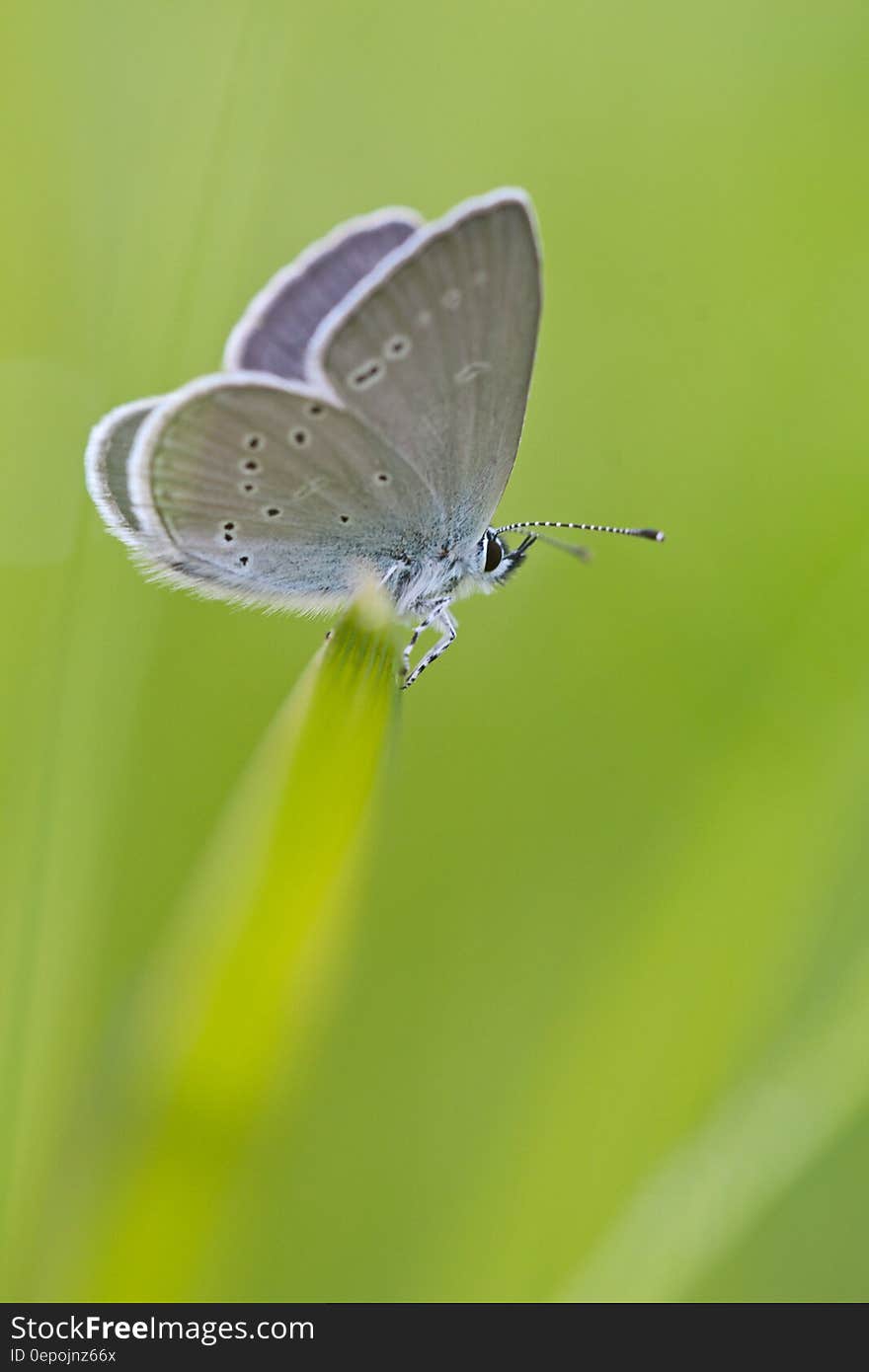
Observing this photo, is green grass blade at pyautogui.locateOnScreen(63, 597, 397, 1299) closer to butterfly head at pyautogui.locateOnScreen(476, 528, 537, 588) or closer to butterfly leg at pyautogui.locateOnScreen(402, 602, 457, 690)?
butterfly leg at pyautogui.locateOnScreen(402, 602, 457, 690)

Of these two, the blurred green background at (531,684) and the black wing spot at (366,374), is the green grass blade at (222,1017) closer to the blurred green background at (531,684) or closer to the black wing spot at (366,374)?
the blurred green background at (531,684)

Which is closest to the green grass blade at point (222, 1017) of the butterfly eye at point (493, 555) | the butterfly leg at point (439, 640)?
the butterfly leg at point (439, 640)

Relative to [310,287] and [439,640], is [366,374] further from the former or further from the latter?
[439,640]

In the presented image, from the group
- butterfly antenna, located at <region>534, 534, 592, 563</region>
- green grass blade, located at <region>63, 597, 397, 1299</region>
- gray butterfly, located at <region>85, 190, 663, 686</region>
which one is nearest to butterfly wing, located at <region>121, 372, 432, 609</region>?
gray butterfly, located at <region>85, 190, 663, 686</region>

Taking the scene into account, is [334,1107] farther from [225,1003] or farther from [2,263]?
[2,263]

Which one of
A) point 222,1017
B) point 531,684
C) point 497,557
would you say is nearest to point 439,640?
point 497,557
